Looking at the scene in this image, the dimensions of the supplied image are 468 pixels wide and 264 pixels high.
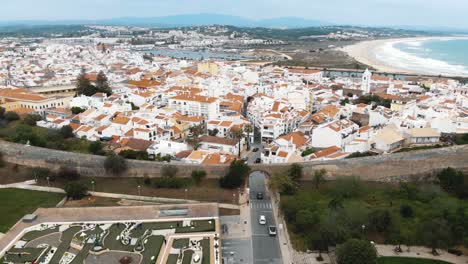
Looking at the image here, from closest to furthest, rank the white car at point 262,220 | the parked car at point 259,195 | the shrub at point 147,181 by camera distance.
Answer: the white car at point 262,220 → the parked car at point 259,195 → the shrub at point 147,181

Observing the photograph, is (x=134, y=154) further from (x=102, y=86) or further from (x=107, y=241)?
(x=102, y=86)

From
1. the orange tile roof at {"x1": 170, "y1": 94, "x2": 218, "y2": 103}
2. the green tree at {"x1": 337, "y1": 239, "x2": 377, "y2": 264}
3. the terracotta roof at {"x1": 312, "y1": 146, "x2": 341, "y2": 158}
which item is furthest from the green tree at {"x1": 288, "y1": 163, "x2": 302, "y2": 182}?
the orange tile roof at {"x1": 170, "y1": 94, "x2": 218, "y2": 103}

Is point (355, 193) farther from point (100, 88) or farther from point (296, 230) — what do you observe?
point (100, 88)

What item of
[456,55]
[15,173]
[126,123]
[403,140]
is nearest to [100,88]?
[126,123]

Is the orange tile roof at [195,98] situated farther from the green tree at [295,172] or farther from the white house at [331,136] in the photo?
the green tree at [295,172]

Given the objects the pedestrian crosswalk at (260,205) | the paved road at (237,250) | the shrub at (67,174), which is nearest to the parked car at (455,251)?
the paved road at (237,250)

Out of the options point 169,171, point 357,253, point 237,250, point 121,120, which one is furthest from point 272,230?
point 121,120
